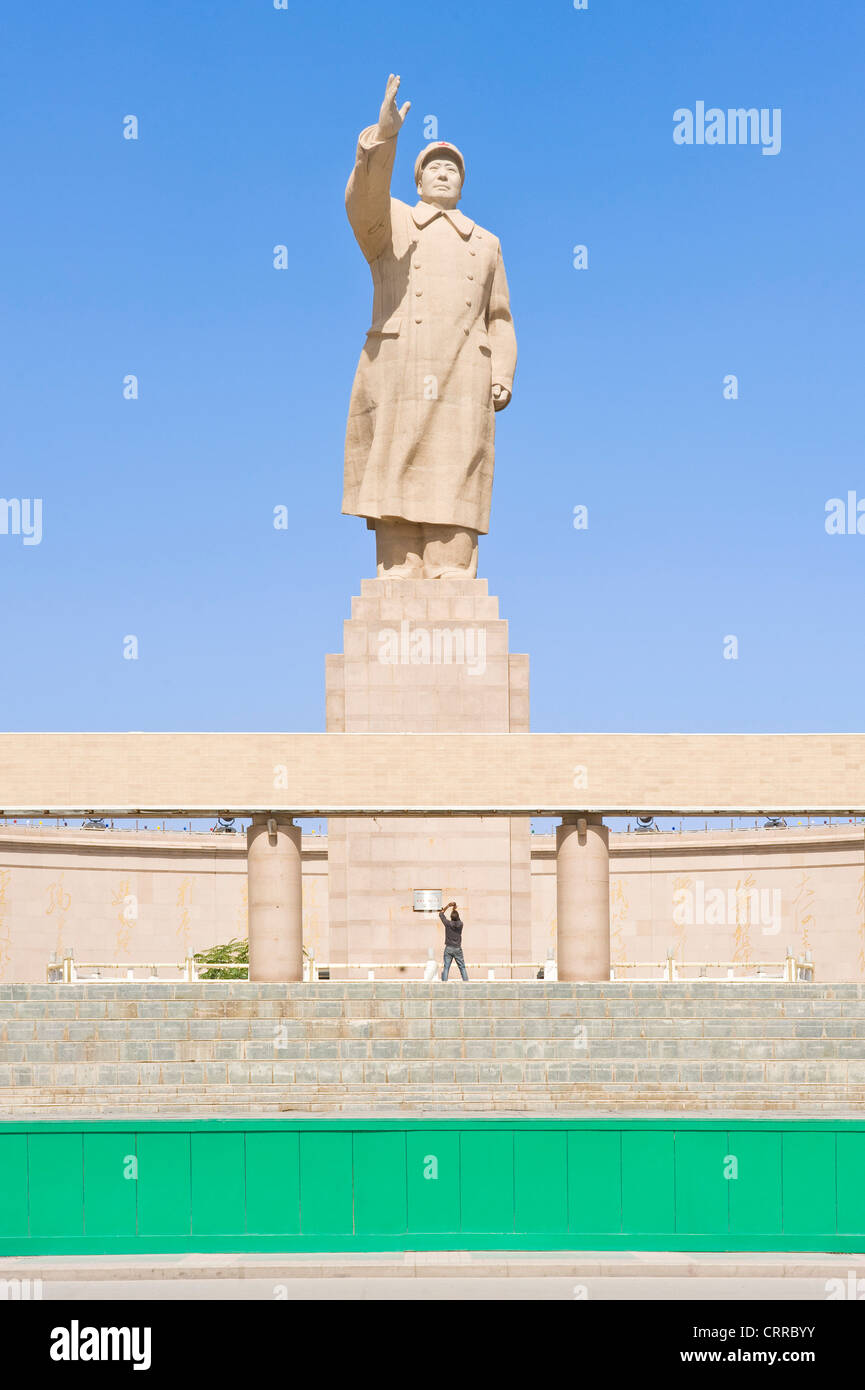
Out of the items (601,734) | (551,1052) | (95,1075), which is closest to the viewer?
(95,1075)

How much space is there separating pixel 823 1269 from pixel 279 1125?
12.1 ft

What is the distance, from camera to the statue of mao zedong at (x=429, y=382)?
2556 cm

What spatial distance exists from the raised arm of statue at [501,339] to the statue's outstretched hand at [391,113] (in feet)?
11.7

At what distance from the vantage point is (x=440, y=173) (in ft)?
84.2

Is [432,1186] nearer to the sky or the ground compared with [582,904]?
nearer to the ground

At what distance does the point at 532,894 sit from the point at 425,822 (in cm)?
919

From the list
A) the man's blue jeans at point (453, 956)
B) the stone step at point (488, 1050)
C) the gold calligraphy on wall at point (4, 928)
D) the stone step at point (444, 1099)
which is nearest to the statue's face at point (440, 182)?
the man's blue jeans at point (453, 956)

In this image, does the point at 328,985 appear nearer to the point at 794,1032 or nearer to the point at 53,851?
the point at 794,1032

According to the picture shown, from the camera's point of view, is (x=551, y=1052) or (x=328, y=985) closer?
(x=551, y=1052)

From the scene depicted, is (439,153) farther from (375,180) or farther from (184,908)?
(184,908)

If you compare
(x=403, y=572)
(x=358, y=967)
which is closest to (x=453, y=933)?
(x=358, y=967)
